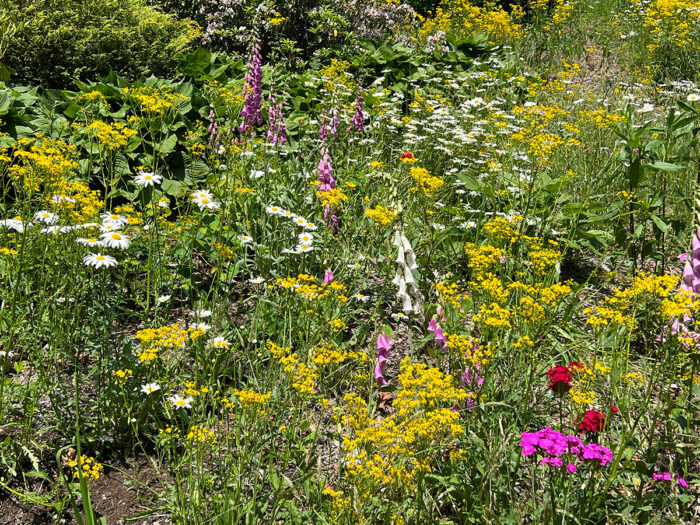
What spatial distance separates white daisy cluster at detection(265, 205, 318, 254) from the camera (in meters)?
3.09

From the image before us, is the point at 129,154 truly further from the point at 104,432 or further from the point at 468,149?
the point at 468,149

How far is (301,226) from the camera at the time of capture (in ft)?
11.2

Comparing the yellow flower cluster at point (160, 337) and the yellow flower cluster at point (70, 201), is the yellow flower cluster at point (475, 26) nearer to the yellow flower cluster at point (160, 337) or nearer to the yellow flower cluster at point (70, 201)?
the yellow flower cluster at point (70, 201)

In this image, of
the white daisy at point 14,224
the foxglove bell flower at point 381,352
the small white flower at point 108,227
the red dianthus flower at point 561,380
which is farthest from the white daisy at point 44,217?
the red dianthus flower at point 561,380

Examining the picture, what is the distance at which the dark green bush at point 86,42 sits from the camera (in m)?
4.65

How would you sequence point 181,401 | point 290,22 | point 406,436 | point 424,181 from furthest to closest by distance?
point 290,22 → point 424,181 → point 181,401 → point 406,436

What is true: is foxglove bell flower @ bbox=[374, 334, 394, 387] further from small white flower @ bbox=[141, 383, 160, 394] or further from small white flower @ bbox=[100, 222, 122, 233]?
small white flower @ bbox=[100, 222, 122, 233]

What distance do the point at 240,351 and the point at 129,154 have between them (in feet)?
5.31

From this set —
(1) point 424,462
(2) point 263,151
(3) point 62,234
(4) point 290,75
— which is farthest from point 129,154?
(1) point 424,462

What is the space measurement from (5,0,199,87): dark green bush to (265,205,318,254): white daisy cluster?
227 centimetres

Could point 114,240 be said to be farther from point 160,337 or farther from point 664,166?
point 664,166

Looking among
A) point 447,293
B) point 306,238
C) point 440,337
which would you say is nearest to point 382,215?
point 447,293

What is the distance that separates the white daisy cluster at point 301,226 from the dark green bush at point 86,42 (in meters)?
2.27

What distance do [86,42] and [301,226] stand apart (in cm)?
267
